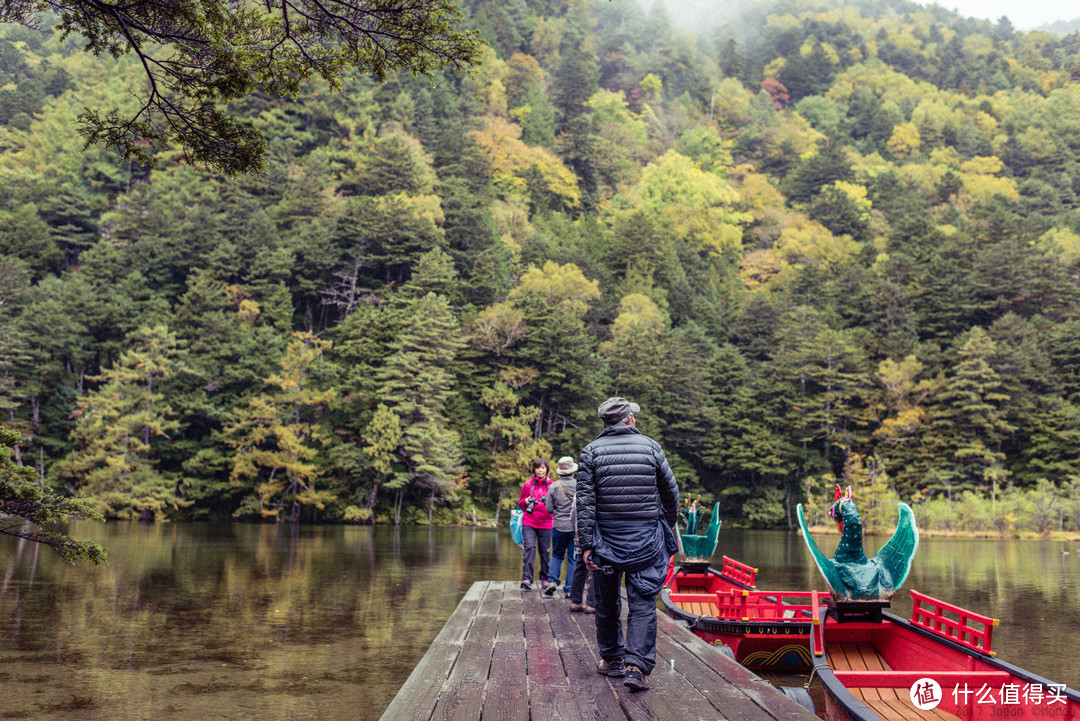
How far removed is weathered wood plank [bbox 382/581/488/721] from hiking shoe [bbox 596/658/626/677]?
35.3 inches

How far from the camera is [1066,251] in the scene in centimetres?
4622

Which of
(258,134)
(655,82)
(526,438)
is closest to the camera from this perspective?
(258,134)

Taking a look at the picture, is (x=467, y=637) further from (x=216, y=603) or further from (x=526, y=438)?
(x=526, y=438)

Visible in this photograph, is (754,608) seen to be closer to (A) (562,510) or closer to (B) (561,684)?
(A) (562,510)

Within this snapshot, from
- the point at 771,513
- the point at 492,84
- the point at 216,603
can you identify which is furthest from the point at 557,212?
the point at 216,603

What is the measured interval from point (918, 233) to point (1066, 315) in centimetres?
1044

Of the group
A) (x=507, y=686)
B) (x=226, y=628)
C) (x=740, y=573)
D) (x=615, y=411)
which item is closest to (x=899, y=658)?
(x=615, y=411)

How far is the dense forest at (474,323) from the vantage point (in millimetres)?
Result: 33969

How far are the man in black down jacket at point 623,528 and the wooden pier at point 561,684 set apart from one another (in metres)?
0.31

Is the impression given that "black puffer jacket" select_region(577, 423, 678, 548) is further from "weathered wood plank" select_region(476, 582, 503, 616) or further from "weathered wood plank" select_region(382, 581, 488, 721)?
"weathered wood plank" select_region(476, 582, 503, 616)

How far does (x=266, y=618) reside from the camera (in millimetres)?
10469

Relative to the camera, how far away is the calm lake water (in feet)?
22.1

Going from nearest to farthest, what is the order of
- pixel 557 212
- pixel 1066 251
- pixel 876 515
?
pixel 876 515 < pixel 1066 251 < pixel 557 212
